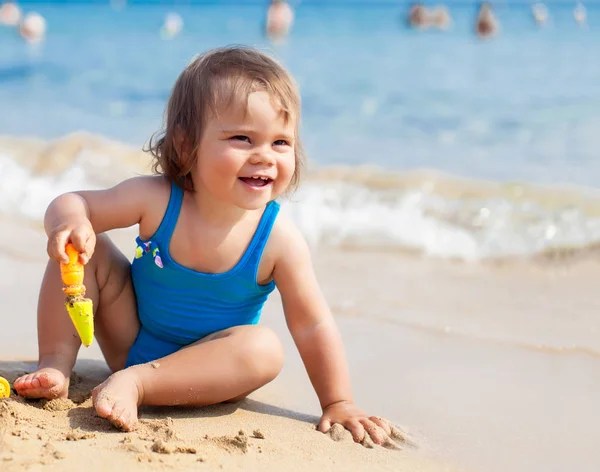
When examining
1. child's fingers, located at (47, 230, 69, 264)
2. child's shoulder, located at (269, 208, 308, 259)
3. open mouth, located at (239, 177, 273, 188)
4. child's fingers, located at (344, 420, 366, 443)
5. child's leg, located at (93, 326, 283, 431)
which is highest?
open mouth, located at (239, 177, 273, 188)

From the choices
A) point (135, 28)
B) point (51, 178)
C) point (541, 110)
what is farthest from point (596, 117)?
point (135, 28)

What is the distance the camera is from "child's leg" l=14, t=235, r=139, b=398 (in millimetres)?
2160

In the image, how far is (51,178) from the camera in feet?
18.5

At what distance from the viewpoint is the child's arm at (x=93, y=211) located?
2.08 metres

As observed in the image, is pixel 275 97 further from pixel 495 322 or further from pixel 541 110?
pixel 541 110

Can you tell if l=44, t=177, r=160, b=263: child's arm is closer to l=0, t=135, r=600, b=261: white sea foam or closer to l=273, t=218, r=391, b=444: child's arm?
l=273, t=218, r=391, b=444: child's arm

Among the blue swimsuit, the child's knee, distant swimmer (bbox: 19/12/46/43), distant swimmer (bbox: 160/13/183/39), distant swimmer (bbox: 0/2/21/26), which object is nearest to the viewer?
the child's knee

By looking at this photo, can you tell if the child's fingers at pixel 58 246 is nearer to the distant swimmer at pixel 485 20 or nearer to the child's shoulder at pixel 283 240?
the child's shoulder at pixel 283 240

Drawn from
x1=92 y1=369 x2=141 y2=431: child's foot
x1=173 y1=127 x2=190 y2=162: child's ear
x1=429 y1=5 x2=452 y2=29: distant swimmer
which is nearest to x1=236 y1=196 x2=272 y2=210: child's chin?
x1=173 y1=127 x2=190 y2=162: child's ear

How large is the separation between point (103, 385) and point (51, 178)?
380cm

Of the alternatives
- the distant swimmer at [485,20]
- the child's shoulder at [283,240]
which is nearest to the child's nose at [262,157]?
the child's shoulder at [283,240]

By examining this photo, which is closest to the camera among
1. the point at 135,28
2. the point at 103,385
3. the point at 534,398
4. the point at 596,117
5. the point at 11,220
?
the point at 103,385

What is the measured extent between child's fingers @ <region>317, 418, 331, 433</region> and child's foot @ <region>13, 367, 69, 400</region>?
65 cm

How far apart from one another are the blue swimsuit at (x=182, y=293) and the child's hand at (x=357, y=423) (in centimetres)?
38
